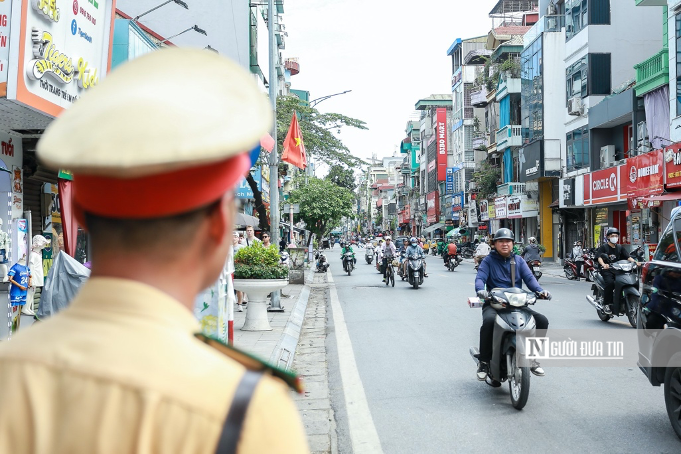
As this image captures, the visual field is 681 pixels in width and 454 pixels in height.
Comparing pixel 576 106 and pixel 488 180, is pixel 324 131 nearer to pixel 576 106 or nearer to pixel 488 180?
pixel 576 106

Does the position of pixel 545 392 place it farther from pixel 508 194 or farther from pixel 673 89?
pixel 508 194

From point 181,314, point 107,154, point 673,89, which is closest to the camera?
point 107,154

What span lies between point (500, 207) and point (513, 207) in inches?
109

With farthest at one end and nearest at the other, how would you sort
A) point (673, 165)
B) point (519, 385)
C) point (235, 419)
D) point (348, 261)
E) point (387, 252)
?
point (348, 261) → point (387, 252) → point (673, 165) → point (519, 385) → point (235, 419)

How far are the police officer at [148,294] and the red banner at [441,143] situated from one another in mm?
73824

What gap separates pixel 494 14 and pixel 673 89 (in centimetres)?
3245

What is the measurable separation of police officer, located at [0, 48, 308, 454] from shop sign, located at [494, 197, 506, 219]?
45499mm

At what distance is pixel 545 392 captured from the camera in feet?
23.2

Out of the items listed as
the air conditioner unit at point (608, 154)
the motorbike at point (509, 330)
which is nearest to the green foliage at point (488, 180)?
the air conditioner unit at point (608, 154)

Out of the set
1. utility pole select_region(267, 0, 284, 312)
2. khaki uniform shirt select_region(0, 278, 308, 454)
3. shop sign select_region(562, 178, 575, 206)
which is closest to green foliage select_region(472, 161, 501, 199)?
shop sign select_region(562, 178, 575, 206)

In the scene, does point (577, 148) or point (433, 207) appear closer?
point (577, 148)

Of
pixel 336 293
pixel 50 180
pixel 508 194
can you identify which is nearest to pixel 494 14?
pixel 508 194

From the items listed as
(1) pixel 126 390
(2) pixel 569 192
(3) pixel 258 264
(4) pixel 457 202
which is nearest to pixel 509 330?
(1) pixel 126 390

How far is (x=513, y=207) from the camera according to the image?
144 feet
